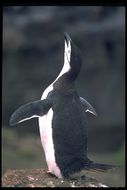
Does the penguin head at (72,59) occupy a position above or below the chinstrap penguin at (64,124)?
above

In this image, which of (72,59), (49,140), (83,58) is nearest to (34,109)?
(49,140)

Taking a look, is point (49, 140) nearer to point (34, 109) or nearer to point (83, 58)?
point (34, 109)

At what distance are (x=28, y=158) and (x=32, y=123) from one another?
1.25 m

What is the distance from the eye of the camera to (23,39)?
1527 centimetres

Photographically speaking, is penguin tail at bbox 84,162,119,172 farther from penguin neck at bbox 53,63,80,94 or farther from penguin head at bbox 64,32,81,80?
penguin head at bbox 64,32,81,80

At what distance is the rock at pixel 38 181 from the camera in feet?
20.7

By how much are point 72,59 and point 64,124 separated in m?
0.53

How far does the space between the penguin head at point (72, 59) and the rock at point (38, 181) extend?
851mm

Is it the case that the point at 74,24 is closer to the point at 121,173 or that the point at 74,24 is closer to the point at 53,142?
the point at 121,173

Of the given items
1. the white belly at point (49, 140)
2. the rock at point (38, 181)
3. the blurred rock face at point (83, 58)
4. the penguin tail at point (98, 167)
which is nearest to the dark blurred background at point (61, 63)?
the blurred rock face at point (83, 58)

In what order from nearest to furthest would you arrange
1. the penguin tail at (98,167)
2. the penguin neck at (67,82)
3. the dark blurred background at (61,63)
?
1. the penguin tail at (98,167)
2. the penguin neck at (67,82)
3. the dark blurred background at (61,63)

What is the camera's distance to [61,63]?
14.4m

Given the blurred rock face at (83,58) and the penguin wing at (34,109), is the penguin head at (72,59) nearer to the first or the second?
the penguin wing at (34,109)

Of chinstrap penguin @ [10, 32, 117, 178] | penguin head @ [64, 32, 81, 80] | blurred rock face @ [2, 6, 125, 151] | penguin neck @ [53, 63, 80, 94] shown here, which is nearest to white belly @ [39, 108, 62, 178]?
chinstrap penguin @ [10, 32, 117, 178]
